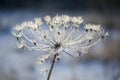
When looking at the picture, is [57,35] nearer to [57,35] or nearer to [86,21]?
[57,35]

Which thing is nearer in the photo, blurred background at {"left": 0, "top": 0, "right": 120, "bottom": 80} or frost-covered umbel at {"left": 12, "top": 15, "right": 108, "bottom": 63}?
frost-covered umbel at {"left": 12, "top": 15, "right": 108, "bottom": 63}

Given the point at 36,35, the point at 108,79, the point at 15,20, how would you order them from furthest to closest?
1. the point at 15,20
2. the point at 108,79
3. the point at 36,35

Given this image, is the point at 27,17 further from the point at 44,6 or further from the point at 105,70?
the point at 105,70

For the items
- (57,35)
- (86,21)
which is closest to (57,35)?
(57,35)

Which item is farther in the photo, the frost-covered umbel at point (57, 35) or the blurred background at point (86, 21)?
the blurred background at point (86, 21)

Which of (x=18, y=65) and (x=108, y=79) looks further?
(x=18, y=65)

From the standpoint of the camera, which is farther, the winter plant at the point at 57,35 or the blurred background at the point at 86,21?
the blurred background at the point at 86,21

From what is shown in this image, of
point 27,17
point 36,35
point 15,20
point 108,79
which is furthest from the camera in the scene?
point 15,20

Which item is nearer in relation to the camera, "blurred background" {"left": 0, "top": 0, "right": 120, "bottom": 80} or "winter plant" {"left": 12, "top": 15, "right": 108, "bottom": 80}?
"winter plant" {"left": 12, "top": 15, "right": 108, "bottom": 80}

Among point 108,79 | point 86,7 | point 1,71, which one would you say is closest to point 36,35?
point 108,79

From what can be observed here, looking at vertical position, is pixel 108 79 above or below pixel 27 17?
below

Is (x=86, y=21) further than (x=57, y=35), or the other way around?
(x=86, y=21)
